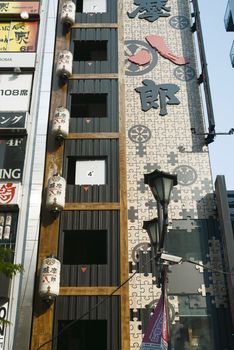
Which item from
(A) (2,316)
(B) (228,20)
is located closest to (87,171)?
(A) (2,316)

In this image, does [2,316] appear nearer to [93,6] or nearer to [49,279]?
[49,279]

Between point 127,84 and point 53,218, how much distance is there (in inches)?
345

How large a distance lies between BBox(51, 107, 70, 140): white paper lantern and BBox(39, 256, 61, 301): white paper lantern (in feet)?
20.0

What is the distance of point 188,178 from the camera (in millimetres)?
20453

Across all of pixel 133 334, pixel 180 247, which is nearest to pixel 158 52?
pixel 180 247

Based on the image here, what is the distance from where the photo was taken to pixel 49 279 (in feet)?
55.1

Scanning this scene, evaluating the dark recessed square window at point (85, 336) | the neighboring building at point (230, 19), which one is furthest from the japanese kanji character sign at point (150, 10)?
the dark recessed square window at point (85, 336)

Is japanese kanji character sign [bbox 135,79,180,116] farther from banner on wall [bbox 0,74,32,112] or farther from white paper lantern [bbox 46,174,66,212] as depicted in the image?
white paper lantern [bbox 46,174,66,212]

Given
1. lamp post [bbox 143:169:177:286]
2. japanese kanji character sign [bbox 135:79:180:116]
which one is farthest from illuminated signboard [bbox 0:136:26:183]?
lamp post [bbox 143:169:177:286]

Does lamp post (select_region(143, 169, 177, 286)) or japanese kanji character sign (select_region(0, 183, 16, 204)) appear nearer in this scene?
lamp post (select_region(143, 169, 177, 286))

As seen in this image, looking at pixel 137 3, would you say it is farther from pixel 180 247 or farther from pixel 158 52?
pixel 180 247

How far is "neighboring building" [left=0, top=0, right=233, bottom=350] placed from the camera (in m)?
17.1

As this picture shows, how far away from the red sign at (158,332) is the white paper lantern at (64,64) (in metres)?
15.3

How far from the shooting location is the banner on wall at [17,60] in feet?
77.5
